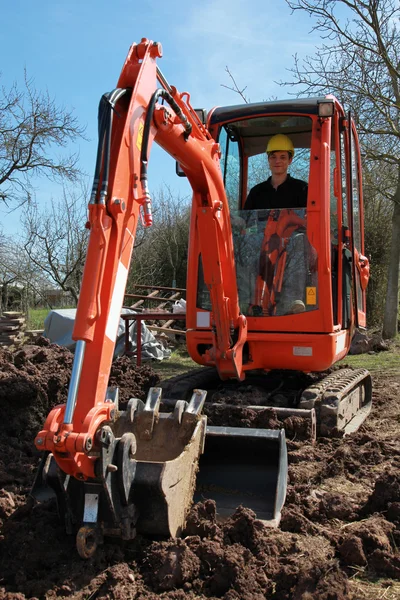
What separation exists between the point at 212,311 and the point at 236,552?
2.27 meters

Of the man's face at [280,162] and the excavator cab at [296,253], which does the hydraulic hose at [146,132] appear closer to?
the excavator cab at [296,253]

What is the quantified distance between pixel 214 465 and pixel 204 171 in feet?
6.75

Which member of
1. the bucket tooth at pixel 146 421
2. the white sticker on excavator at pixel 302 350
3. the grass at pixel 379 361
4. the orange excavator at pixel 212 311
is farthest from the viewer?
the grass at pixel 379 361

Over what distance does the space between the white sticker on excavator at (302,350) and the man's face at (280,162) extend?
5.12 ft

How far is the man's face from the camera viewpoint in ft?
17.9

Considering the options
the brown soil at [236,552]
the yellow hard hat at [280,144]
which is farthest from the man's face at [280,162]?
the brown soil at [236,552]

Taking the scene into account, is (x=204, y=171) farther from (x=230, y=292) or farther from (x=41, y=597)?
(x=41, y=597)

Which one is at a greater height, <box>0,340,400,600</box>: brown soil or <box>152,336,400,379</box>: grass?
<box>152,336,400,379</box>: grass

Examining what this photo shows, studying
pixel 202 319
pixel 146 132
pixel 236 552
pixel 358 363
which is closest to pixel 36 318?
pixel 358 363

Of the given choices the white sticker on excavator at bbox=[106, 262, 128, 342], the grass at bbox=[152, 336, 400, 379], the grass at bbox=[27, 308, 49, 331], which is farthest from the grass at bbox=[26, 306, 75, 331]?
the white sticker on excavator at bbox=[106, 262, 128, 342]

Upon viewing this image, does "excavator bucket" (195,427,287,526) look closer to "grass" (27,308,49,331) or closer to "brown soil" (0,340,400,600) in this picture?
"brown soil" (0,340,400,600)

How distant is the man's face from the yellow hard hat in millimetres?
32

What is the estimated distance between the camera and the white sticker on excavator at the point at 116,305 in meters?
3.06

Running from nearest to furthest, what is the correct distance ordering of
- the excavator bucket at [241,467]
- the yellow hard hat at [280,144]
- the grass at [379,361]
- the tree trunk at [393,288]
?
1. the excavator bucket at [241,467]
2. the yellow hard hat at [280,144]
3. the grass at [379,361]
4. the tree trunk at [393,288]
